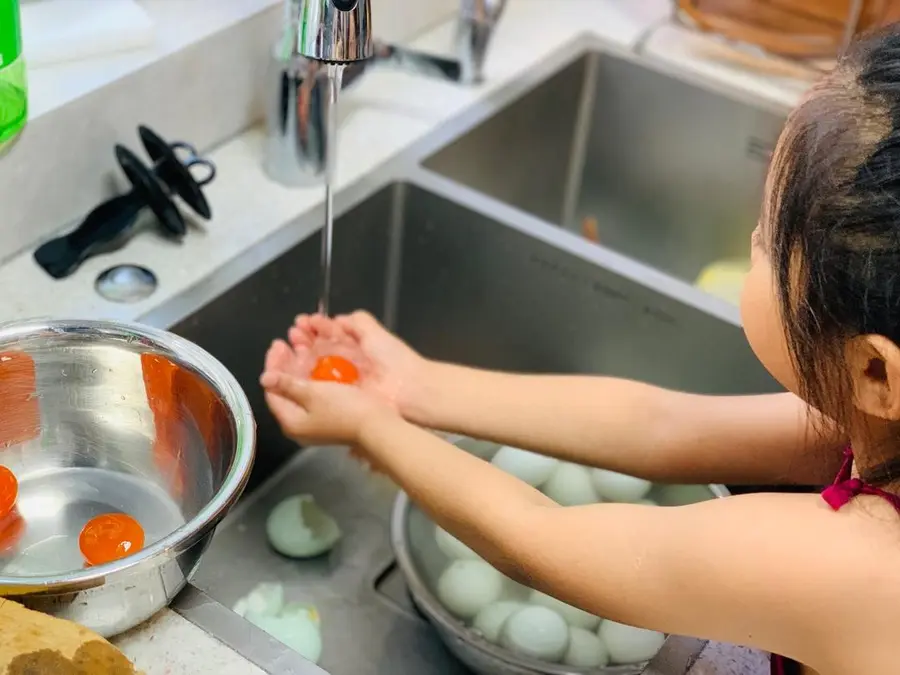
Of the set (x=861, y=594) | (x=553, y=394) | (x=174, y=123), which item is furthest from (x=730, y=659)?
(x=174, y=123)

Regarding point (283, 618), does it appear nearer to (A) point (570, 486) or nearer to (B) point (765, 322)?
(A) point (570, 486)

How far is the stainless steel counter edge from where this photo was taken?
2.08ft

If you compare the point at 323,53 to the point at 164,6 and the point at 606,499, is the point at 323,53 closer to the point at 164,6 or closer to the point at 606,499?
the point at 164,6

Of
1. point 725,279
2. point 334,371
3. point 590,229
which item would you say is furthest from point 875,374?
point 590,229

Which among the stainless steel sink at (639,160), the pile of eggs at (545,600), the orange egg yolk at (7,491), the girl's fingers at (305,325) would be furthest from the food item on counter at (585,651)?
the stainless steel sink at (639,160)

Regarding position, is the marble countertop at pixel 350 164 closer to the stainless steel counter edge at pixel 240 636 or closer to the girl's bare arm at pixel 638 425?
the stainless steel counter edge at pixel 240 636

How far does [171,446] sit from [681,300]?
0.48 metres

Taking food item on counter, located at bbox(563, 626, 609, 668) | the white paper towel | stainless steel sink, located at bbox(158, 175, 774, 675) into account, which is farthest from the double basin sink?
the white paper towel

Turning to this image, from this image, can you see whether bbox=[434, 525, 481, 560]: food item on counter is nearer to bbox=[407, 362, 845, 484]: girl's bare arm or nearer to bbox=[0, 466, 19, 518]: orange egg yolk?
bbox=[407, 362, 845, 484]: girl's bare arm

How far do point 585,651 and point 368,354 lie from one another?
0.31 meters

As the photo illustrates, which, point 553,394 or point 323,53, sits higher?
point 323,53

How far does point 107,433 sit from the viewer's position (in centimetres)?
79

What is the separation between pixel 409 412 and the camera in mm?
926

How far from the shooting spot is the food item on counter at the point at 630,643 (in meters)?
0.86
